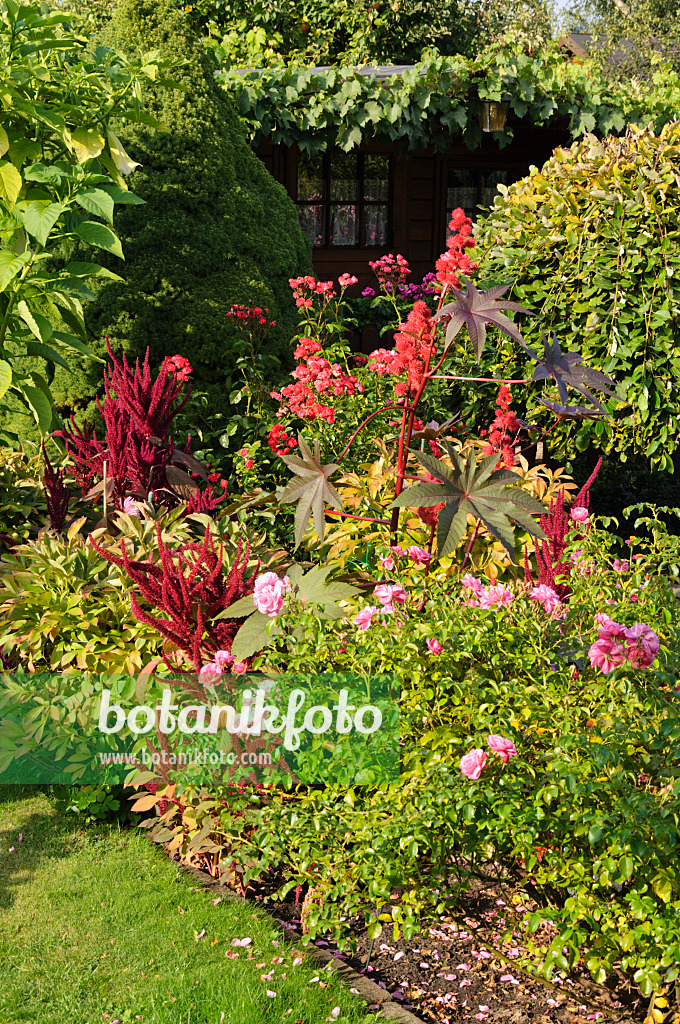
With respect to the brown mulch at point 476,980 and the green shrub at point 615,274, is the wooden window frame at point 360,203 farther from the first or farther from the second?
the brown mulch at point 476,980

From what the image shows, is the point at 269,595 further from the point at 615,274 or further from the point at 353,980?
the point at 615,274

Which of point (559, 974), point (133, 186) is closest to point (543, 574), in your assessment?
point (559, 974)

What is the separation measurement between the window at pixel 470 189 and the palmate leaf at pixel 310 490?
1021 centimetres

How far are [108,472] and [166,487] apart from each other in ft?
0.82

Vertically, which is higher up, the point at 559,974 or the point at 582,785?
the point at 582,785

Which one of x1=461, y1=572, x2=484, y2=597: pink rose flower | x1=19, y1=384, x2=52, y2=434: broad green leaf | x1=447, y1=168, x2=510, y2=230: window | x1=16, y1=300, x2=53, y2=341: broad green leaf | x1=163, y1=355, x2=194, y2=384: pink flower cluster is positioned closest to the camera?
x1=461, y1=572, x2=484, y2=597: pink rose flower

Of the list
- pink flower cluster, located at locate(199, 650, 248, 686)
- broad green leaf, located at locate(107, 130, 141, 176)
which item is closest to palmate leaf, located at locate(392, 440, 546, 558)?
pink flower cluster, located at locate(199, 650, 248, 686)

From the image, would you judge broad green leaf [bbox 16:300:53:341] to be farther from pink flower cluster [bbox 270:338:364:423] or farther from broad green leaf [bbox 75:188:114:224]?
pink flower cluster [bbox 270:338:364:423]

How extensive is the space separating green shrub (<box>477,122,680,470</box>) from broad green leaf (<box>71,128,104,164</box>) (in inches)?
92.8

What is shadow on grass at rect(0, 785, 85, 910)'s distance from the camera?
2779mm

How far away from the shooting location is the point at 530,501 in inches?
99.3

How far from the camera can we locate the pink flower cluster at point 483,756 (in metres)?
2.03

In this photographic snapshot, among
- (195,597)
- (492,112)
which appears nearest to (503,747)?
(195,597)

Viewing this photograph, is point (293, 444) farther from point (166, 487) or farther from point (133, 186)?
point (133, 186)
